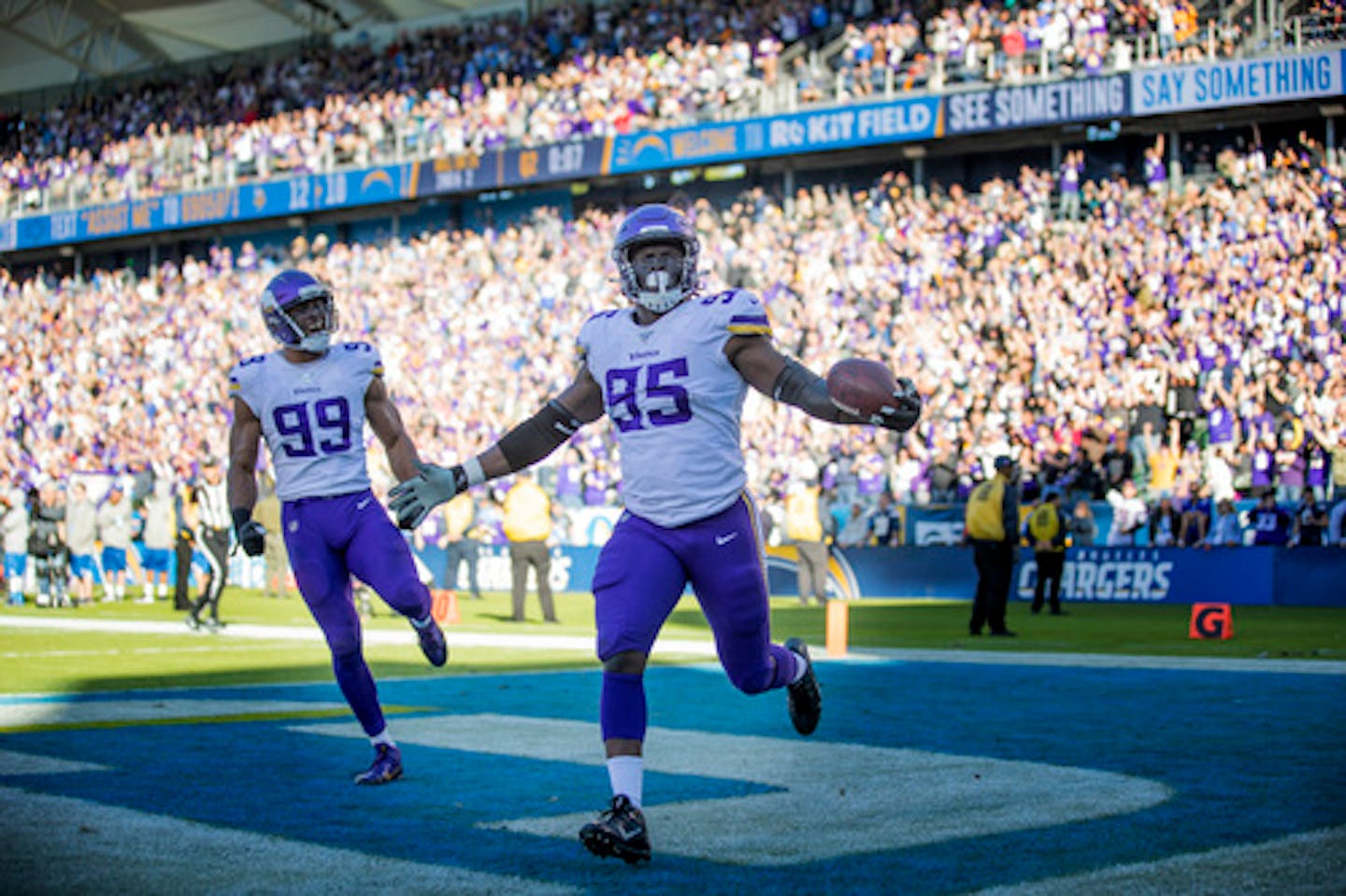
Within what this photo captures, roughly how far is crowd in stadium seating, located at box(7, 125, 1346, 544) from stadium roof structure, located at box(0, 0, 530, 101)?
890cm

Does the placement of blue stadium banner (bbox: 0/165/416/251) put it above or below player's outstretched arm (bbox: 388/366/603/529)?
above

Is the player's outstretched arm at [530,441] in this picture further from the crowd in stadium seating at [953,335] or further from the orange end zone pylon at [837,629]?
the crowd in stadium seating at [953,335]

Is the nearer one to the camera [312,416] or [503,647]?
[312,416]

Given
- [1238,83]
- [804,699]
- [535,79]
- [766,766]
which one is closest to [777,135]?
[535,79]

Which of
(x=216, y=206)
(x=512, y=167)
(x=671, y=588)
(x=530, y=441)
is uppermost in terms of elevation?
(x=216, y=206)

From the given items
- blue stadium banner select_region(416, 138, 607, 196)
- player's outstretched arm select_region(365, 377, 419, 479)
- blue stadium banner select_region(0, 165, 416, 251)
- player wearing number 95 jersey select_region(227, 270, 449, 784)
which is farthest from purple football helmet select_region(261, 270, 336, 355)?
blue stadium banner select_region(0, 165, 416, 251)

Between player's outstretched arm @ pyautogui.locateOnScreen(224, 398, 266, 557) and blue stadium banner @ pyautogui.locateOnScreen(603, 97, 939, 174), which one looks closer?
player's outstretched arm @ pyautogui.locateOnScreen(224, 398, 266, 557)

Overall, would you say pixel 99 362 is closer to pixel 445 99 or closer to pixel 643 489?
pixel 445 99

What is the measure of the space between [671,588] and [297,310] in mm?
2900

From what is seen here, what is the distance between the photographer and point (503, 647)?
1642 cm

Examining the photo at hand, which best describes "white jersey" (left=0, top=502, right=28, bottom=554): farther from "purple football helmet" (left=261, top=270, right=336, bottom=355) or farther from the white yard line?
"purple football helmet" (left=261, top=270, right=336, bottom=355)

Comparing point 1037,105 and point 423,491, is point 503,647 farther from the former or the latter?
point 1037,105

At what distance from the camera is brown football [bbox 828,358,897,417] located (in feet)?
17.7

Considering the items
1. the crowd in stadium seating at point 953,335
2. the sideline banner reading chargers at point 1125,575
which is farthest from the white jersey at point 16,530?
the sideline banner reading chargers at point 1125,575
